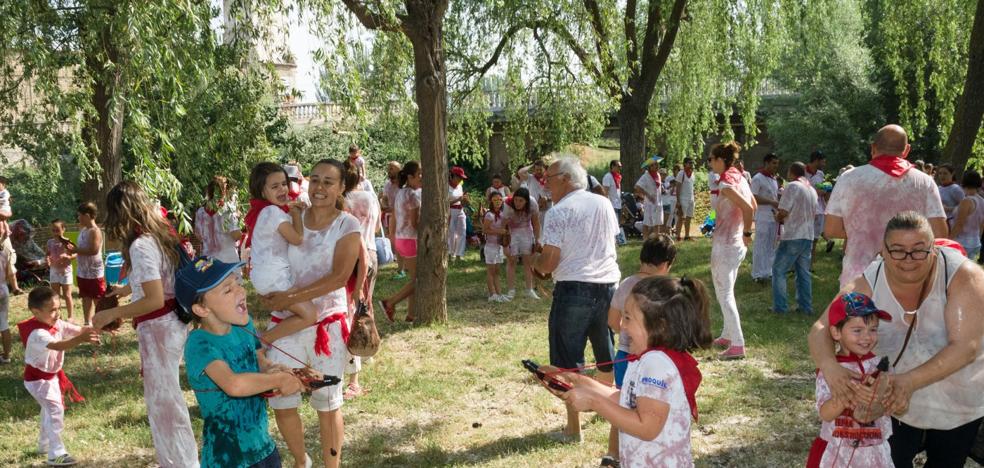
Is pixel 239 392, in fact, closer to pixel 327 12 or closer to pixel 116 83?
pixel 116 83

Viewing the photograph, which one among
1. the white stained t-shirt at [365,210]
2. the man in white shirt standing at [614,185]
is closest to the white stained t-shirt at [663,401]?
the white stained t-shirt at [365,210]

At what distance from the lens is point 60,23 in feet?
26.1

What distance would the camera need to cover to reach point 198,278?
371cm

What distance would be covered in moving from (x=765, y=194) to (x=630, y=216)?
7.62 m

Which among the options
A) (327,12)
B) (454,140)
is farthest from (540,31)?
(327,12)

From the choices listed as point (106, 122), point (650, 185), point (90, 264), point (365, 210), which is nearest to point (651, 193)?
point (650, 185)

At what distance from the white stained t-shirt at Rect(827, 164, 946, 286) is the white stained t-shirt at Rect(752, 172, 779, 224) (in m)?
6.11

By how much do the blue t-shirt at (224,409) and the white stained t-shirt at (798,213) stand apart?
809cm

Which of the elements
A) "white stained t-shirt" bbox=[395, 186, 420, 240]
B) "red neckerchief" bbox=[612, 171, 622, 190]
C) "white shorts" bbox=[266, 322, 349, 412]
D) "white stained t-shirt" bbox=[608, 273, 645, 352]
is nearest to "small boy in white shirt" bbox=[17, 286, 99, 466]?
"white shorts" bbox=[266, 322, 349, 412]

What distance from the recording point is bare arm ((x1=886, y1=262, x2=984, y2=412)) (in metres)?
3.56

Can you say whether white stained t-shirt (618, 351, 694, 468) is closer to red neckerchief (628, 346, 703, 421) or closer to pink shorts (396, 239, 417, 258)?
red neckerchief (628, 346, 703, 421)

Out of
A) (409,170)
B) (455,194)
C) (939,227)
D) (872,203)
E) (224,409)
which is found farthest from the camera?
(455,194)

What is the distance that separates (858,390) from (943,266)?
0.70m

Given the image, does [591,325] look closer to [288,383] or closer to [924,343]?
[924,343]
